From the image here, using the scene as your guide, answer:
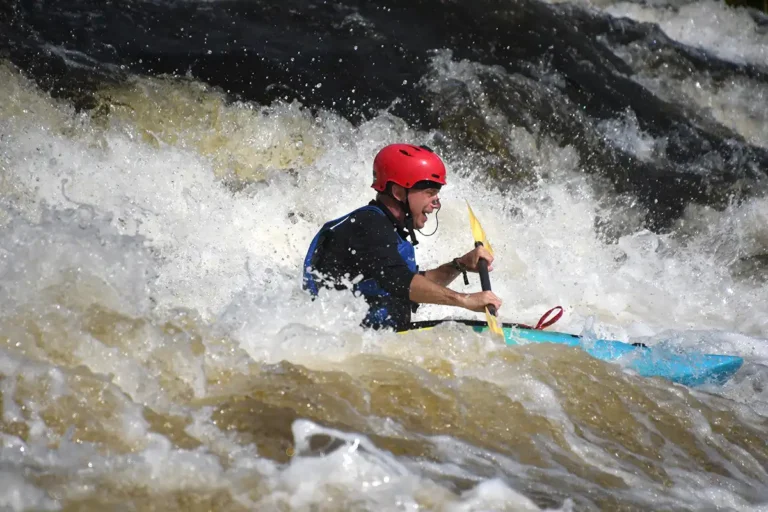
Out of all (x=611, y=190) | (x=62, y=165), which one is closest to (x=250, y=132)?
(x=62, y=165)

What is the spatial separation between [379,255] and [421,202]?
0.48 m

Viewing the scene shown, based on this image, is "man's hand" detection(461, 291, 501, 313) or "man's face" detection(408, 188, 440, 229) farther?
"man's face" detection(408, 188, 440, 229)

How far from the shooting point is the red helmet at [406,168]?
4586mm

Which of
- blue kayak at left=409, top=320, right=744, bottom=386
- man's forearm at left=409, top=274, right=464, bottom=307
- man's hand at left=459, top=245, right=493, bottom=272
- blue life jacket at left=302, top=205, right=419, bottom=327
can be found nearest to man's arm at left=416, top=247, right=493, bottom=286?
man's hand at left=459, top=245, right=493, bottom=272

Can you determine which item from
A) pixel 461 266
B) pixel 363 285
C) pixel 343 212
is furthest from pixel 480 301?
pixel 343 212

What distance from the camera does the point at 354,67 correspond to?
318 inches

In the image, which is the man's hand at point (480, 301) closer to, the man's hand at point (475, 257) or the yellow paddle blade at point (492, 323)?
the yellow paddle blade at point (492, 323)

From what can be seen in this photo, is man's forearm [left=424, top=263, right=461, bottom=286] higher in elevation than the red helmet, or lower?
lower

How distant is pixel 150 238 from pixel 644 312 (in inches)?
142

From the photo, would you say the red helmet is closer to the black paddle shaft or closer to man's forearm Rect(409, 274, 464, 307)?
the black paddle shaft

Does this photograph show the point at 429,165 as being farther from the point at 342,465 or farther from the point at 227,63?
the point at 227,63

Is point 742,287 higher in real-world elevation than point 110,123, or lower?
lower

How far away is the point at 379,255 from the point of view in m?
4.35

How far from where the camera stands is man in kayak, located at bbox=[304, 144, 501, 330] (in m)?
4.30
